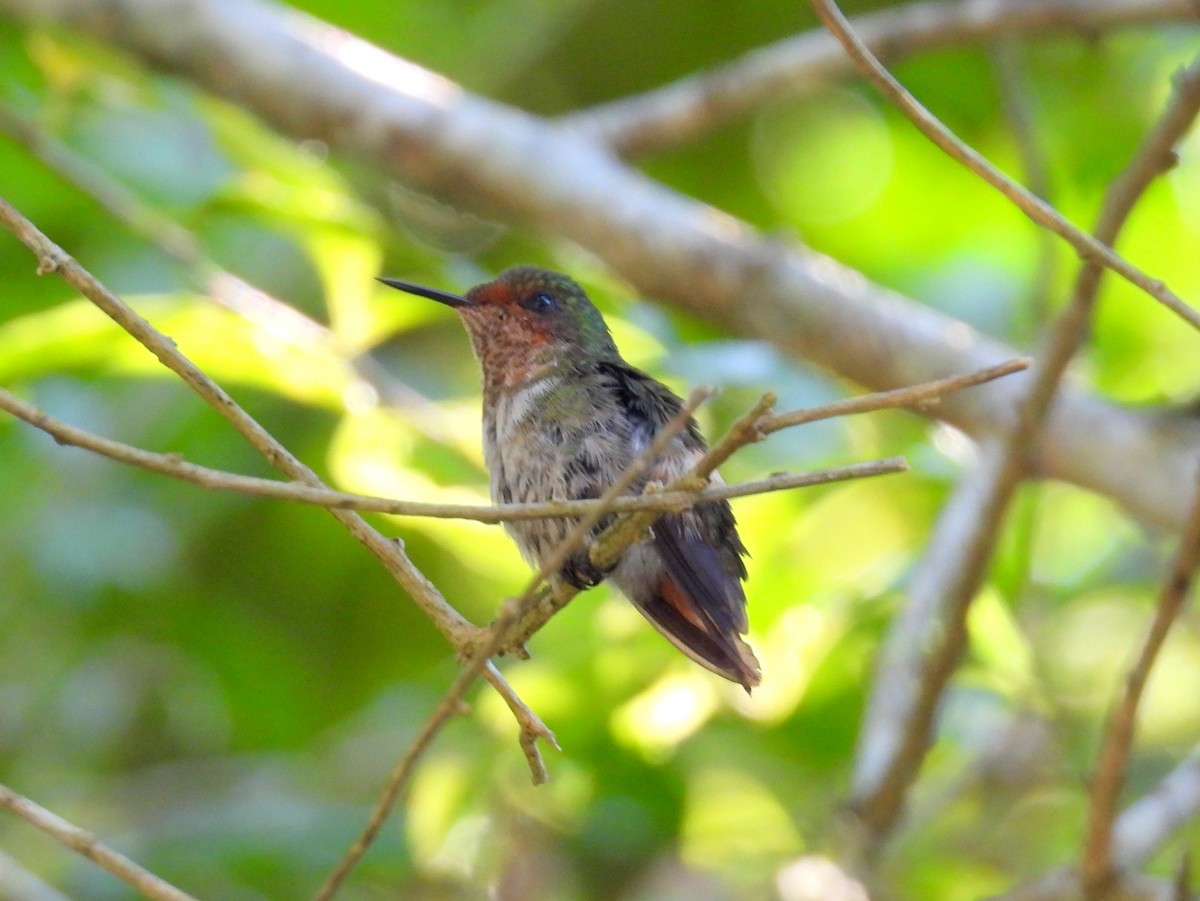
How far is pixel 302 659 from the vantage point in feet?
15.9

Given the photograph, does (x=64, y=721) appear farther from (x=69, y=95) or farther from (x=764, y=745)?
(x=764, y=745)

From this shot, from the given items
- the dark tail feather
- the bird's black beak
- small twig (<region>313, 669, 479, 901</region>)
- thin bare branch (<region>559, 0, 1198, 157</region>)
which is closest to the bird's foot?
the dark tail feather

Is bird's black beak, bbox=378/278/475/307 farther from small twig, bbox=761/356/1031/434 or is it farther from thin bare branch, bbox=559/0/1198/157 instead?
small twig, bbox=761/356/1031/434

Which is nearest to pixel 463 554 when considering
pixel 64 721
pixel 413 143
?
pixel 413 143

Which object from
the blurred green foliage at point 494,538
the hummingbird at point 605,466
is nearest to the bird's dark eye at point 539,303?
the hummingbird at point 605,466

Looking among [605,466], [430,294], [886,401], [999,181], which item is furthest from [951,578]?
[886,401]

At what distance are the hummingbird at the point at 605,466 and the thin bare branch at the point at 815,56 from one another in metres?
1.20

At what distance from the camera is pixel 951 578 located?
321 centimetres

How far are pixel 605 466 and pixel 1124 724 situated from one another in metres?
1.00

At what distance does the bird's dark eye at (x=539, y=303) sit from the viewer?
349 centimetres

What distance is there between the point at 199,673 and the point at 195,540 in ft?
1.46

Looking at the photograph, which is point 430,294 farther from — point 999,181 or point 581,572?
point 999,181

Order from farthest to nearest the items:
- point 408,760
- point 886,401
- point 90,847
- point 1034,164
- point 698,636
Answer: point 1034,164 < point 698,636 < point 90,847 < point 408,760 < point 886,401

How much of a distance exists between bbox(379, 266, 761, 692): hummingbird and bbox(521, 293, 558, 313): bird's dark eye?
0.18 ft
